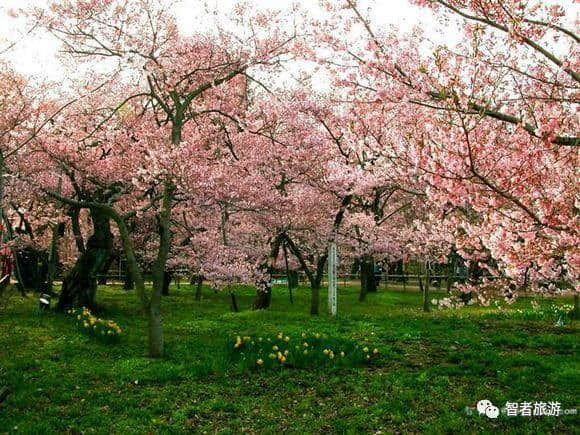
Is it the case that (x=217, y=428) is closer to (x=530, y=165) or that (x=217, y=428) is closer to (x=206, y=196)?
(x=530, y=165)

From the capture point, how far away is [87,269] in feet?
54.2

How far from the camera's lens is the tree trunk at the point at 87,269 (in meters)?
16.3

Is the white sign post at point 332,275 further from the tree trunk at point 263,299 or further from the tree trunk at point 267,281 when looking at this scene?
the tree trunk at point 263,299

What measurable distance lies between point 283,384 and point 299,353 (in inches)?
39.1

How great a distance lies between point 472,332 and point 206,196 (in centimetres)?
743

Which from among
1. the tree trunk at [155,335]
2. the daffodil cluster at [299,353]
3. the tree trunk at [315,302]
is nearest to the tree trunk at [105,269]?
the tree trunk at [315,302]

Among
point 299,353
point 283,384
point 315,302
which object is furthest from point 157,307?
point 315,302

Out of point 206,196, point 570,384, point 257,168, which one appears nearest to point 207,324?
point 206,196

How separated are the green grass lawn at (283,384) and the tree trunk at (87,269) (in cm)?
304

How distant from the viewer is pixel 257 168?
1786 centimetres

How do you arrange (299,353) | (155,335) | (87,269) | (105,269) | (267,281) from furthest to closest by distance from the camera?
(105,269) → (267,281) → (87,269) → (155,335) → (299,353)

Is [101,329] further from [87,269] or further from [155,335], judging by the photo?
[87,269]

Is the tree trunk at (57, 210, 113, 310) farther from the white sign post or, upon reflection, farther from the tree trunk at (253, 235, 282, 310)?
the white sign post

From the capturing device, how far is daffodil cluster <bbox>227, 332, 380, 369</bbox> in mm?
9180
